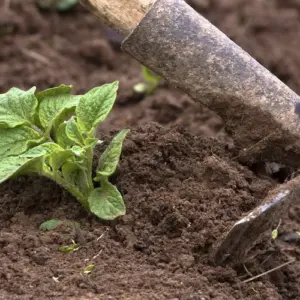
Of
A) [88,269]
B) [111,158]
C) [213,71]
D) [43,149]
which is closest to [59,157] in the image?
[43,149]

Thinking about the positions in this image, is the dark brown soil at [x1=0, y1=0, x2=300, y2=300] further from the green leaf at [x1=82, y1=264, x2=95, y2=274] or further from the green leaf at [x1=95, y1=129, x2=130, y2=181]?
the green leaf at [x1=95, y1=129, x2=130, y2=181]

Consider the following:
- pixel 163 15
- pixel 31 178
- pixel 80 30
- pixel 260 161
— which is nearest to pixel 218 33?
pixel 163 15

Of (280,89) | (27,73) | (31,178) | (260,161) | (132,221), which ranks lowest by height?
(27,73)

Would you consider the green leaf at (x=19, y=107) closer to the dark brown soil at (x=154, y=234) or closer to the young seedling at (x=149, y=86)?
the dark brown soil at (x=154, y=234)

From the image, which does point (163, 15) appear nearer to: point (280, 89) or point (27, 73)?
point (280, 89)

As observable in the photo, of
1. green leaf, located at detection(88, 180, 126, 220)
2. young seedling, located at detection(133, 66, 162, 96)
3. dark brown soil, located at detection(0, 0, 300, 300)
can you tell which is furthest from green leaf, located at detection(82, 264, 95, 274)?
young seedling, located at detection(133, 66, 162, 96)

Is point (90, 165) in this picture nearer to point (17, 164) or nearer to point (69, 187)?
point (69, 187)

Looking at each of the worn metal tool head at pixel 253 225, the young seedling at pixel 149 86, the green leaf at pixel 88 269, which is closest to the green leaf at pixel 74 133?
the green leaf at pixel 88 269
